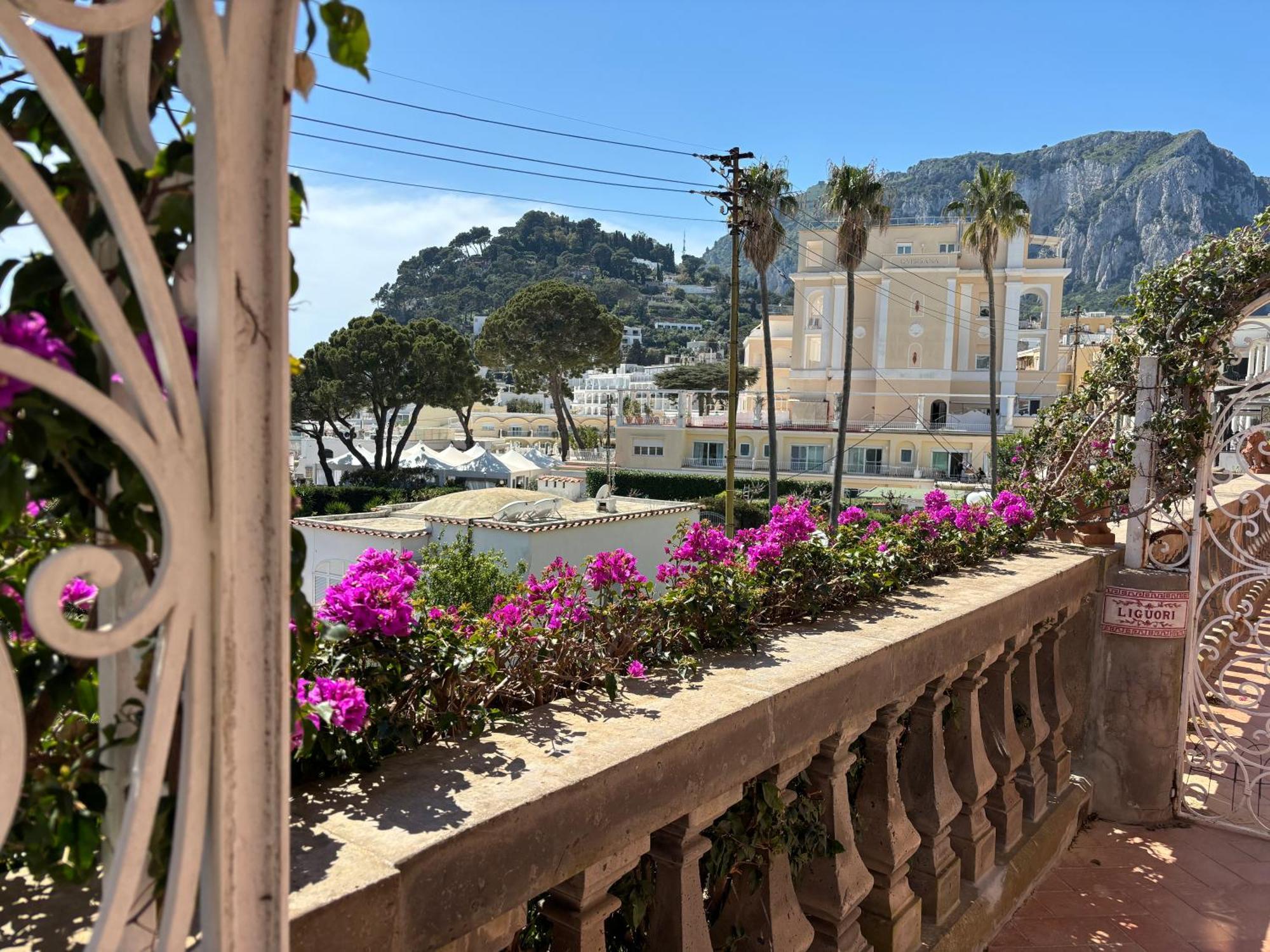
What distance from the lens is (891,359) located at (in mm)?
43906

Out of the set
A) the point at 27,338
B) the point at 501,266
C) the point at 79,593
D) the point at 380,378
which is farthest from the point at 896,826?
the point at 501,266

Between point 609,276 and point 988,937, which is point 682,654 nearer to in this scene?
point 988,937

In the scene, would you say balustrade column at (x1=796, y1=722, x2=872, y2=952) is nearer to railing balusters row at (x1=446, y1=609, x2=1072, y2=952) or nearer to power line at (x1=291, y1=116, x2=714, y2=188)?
railing balusters row at (x1=446, y1=609, x2=1072, y2=952)

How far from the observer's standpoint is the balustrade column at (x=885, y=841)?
2.46m

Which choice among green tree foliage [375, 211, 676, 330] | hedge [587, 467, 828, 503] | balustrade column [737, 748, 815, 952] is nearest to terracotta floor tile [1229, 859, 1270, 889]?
balustrade column [737, 748, 815, 952]

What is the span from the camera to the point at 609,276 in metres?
134

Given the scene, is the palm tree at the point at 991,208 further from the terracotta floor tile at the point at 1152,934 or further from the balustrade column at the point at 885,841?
the balustrade column at the point at 885,841

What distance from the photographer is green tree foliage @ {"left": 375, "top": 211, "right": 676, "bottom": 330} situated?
4439 inches

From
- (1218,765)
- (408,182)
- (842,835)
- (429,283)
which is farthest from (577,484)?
(429,283)

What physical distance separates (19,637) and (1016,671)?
365 centimetres

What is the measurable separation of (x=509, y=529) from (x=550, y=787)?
660 inches

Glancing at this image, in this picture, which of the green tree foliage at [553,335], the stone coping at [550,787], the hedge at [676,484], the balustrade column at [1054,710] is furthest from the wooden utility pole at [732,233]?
the green tree foliage at [553,335]

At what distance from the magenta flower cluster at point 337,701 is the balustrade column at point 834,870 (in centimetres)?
124

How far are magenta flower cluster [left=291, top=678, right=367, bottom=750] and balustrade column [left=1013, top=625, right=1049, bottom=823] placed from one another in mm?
2961
